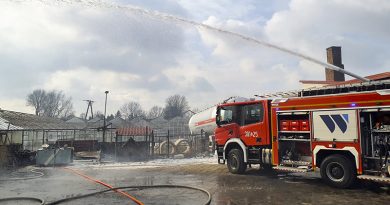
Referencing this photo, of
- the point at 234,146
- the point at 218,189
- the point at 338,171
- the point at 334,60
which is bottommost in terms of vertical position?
the point at 218,189

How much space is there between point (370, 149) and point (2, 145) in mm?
18637

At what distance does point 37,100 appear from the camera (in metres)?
108

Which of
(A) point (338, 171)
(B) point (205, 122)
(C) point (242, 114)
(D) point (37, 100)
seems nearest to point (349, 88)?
(A) point (338, 171)

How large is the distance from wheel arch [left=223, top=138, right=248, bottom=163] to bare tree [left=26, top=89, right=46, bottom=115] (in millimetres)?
100678

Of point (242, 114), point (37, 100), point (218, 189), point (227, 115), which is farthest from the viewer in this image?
point (37, 100)

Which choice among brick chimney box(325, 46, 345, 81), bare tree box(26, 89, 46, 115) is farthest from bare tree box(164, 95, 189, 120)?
brick chimney box(325, 46, 345, 81)

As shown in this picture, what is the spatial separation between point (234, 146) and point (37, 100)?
104 m

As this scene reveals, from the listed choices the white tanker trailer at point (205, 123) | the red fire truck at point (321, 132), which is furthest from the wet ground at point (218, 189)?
the white tanker trailer at point (205, 123)

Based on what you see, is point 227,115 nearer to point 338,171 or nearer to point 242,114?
point 242,114

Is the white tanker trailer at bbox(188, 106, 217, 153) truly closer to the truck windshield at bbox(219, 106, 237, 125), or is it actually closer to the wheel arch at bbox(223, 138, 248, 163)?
the truck windshield at bbox(219, 106, 237, 125)

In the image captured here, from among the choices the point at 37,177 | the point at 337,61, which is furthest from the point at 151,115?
the point at 37,177

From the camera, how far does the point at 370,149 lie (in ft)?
34.8

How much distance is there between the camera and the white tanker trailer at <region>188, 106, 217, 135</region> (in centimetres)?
2508

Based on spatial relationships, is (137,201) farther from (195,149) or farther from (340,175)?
(195,149)
